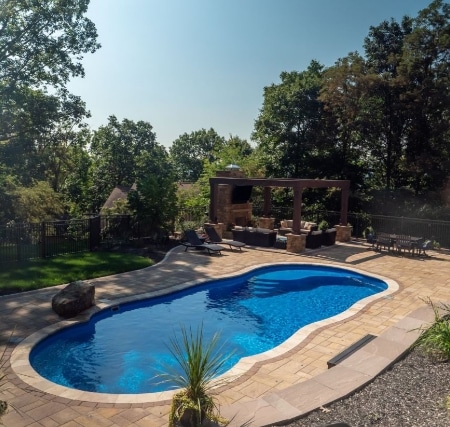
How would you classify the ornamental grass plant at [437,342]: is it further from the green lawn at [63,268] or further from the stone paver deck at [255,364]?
the green lawn at [63,268]

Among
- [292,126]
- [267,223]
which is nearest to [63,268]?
[267,223]

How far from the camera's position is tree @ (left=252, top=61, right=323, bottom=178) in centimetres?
2373

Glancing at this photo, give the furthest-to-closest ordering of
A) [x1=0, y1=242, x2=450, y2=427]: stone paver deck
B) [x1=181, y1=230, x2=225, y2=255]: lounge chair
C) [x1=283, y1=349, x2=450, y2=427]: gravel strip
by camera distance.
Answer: [x1=181, y1=230, x2=225, y2=255]: lounge chair, [x1=0, y1=242, x2=450, y2=427]: stone paver deck, [x1=283, y1=349, x2=450, y2=427]: gravel strip

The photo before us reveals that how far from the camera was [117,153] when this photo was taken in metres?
37.5

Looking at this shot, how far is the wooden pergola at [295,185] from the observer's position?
16.3m

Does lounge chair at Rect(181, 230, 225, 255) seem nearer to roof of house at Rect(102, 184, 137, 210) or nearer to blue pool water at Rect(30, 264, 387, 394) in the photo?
blue pool water at Rect(30, 264, 387, 394)

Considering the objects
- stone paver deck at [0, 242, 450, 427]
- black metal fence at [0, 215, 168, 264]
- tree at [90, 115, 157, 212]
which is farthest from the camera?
tree at [90, 115, 157, 212]

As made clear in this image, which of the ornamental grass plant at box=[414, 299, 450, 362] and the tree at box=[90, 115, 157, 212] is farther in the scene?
the tree at box=[90, 115, 157, 212]

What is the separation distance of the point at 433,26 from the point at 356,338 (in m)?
18.7

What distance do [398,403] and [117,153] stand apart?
36015mm

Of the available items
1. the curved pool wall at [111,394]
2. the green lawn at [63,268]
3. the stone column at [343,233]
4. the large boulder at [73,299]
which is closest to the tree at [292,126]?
the stone column at [343,233]

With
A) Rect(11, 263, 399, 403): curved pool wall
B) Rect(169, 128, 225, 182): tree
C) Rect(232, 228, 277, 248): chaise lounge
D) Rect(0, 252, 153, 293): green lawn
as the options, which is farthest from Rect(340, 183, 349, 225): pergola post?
Rect(169, 128, 225, 182): tree

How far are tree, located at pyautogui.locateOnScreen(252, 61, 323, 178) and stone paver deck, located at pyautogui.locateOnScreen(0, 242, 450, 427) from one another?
12.8 metres

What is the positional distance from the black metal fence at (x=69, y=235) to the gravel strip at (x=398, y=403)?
11345mm
